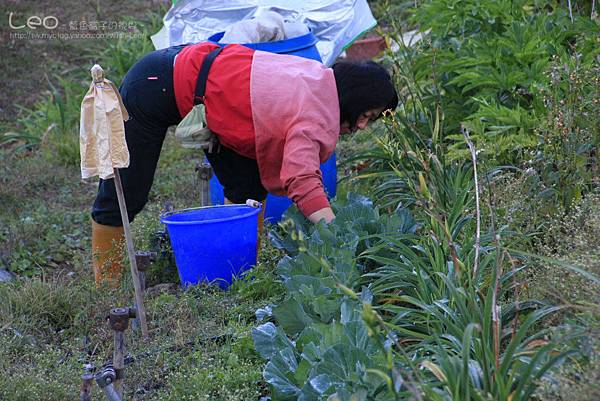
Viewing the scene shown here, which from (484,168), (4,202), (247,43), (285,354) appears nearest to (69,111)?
(4,202)

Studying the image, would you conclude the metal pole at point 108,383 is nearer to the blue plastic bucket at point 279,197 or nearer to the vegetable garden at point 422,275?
the vegetable garden at point 422,275

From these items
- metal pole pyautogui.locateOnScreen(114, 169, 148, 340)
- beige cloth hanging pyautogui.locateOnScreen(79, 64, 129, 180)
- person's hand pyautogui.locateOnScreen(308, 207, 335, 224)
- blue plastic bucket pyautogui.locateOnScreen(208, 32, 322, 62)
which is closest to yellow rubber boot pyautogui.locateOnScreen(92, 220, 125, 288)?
metal pole pyautogui.locateOnScreen(114, 169, 148, 340)

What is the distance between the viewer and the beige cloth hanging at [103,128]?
2889 millimetres

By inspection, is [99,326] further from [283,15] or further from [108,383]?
[283,15]

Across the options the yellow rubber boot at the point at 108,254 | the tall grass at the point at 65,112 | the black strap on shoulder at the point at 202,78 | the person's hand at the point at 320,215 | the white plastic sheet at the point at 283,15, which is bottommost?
the tall grass at the point at 65,112

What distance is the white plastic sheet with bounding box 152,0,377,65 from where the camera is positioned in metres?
5.01

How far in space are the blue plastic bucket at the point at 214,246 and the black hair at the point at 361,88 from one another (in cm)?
56

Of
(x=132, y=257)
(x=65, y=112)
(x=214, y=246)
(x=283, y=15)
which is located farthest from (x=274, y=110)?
(x=65, y=112)

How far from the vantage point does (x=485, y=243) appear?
9.34 ft

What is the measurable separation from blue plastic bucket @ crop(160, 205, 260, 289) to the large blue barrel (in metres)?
0.59

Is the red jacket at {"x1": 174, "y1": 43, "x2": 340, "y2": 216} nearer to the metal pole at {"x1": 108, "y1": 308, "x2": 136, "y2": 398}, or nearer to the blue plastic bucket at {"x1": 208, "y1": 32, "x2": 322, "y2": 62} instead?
the blue plastic bucket at {"x1": 208, "y1": 32, "x2": 322, "y2": 62}

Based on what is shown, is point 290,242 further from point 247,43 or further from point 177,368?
point 247,43

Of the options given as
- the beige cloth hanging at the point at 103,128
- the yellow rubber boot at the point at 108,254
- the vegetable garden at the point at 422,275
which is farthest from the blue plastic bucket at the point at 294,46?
the beige cloth hanging at the point at 103,128

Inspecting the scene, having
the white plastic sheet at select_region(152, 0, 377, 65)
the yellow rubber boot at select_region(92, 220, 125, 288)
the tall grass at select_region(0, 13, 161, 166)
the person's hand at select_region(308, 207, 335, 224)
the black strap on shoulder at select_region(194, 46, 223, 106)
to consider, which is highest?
the black strap on shoulder at select_region(194, 46, 223, 106)
